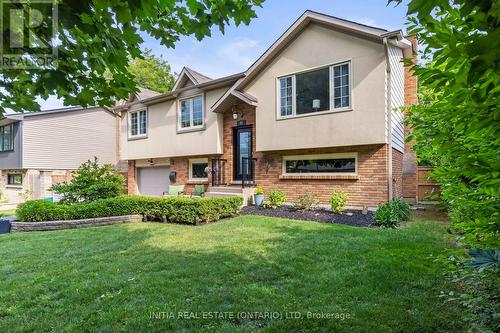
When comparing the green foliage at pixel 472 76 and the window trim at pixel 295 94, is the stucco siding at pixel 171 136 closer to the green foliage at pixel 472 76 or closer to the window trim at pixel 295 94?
the window trim at pixel 295 94

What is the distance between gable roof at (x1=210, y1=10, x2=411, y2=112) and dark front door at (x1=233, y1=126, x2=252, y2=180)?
1.53 metres

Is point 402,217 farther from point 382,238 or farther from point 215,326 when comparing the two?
point 215,326

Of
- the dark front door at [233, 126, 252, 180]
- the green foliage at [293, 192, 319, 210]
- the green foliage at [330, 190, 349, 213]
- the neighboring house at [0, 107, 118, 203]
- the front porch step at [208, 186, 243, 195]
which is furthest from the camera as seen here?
the neighboring house at [0, 107, 118, 203]

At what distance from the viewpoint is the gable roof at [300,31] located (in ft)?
31.1

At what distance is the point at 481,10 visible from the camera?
4.41 feet

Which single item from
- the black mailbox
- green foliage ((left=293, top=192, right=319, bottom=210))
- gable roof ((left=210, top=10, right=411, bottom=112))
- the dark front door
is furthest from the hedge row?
the black mailbox

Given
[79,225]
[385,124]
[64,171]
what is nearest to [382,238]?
[385,124]

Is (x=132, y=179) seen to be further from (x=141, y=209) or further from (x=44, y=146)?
(x=141, y=209)


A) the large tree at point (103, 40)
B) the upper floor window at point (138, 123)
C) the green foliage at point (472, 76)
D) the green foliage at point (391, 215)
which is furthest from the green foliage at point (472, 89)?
the upper floor window at point (138, 123)

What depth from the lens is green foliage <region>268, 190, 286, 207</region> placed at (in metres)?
11.6

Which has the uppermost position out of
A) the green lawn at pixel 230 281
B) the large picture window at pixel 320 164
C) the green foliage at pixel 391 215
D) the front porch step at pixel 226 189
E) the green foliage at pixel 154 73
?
the green foliage at pixel 154 73

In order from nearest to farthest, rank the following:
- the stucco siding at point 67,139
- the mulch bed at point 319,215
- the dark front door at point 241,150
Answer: the mulch bed at point 319,215 → the dark front door at point 241,150 → the stucco siding at point 67,139

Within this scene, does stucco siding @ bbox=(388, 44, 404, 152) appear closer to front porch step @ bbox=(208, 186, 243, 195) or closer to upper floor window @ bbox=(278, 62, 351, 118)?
upper floor window @ bbox=(278, 62, 351, 118)

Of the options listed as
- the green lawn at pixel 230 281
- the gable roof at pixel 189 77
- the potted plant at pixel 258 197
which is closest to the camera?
the green lawn at pixel 230 281
